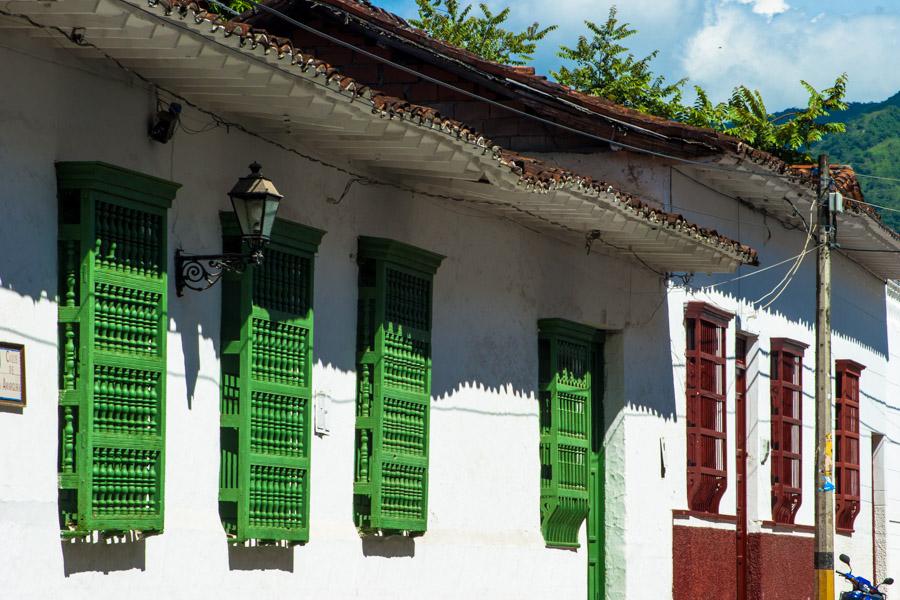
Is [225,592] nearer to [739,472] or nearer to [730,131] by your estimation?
[739,472]

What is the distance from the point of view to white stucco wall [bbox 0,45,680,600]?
789 centimetres

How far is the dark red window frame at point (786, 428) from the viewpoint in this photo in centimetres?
1820

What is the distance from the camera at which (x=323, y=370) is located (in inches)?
410

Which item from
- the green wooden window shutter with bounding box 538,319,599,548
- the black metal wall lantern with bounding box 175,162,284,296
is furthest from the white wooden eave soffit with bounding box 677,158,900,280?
the black metal wall lantern with bounding box 175,162,284,296

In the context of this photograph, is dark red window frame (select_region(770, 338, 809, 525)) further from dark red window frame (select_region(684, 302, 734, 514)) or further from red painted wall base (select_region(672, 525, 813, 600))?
dark red window frame (select_region(684, 302, 734, 514))

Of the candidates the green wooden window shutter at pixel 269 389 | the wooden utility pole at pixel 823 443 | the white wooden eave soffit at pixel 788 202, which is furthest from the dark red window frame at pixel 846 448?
the green wooden window shutter at pixel 269 389

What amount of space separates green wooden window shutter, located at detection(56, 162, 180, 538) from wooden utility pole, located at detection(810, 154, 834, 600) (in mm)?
9010

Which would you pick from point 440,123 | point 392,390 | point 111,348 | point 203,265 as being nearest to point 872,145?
point 392,390

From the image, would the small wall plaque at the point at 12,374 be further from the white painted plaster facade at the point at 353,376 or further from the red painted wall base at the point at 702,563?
the red painted wall base at the point at 702,563

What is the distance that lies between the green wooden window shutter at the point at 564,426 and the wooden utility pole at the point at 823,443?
3.06 meters

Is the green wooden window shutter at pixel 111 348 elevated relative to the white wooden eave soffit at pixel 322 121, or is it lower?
lower

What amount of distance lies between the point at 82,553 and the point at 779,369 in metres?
11.5

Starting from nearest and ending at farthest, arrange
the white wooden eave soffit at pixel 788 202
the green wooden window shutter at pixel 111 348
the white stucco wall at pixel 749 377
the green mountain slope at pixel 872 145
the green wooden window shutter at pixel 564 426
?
the green wooden window shutter at pixel 111 348 → the green wooden window shutter at pixel 564 426 → the white stucco wall at pixel 749 377 → the white wooden eave soffit at pixel 788 202 → the green mountain slope at pixel 872 145

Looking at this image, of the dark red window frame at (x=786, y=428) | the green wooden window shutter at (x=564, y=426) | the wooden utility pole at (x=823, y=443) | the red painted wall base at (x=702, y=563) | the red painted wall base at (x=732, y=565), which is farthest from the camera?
the dark red window frame at (x=786, y=428)
